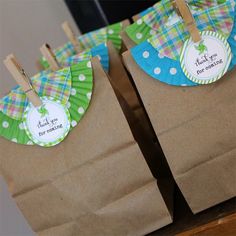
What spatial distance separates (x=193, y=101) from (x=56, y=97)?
9.4 inches

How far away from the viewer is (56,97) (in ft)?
2.41

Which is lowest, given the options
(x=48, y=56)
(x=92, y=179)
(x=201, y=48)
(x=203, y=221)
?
(x=203, y=221)

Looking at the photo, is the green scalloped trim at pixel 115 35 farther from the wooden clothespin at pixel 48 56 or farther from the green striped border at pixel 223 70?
the green striped border at pixel 223 70

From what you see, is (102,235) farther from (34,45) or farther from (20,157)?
(34,45)

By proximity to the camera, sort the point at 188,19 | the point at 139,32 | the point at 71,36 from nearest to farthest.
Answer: the point at 188,19, the point at 139,32, the point at 71,36

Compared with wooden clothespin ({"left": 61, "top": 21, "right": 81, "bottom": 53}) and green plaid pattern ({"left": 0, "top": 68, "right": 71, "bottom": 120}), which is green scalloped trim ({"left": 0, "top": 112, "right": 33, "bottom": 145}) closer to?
green plaid pattern ({"left": 0, "top": 68, "right": 71, "bottom": 120})

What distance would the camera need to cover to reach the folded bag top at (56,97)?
0.73 m

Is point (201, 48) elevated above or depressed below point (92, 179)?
above

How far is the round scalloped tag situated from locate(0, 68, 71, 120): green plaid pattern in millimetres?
15

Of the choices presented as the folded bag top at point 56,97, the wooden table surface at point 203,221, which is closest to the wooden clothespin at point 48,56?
the folded bag top at point 56,97

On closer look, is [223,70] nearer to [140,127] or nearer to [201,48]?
[201,48]

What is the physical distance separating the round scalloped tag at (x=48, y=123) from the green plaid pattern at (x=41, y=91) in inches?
0.6

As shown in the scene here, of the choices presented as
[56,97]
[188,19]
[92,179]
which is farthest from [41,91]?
[188,19]

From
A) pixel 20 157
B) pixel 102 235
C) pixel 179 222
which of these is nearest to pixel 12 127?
pixel 20 157
